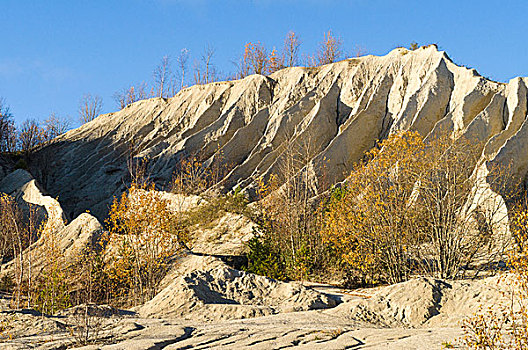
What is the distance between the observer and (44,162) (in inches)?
1433

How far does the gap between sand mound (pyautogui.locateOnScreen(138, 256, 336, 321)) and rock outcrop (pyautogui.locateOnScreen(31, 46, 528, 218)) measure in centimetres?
1212

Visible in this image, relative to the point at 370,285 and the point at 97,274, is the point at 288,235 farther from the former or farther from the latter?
the point at 97,274

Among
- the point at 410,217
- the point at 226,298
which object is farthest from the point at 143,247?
the point at 410,217

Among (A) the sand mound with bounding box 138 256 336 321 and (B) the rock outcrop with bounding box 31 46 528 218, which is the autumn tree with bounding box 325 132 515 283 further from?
(B) the rock outcrop with bounding box 31 46 528 218

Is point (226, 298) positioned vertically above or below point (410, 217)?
below

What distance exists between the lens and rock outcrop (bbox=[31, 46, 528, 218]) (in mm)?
25094

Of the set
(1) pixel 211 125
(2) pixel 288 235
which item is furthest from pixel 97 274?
(1) pixel 211 125

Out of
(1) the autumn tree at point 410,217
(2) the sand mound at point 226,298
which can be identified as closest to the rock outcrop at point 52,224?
(2) the sand mound at point 226,298

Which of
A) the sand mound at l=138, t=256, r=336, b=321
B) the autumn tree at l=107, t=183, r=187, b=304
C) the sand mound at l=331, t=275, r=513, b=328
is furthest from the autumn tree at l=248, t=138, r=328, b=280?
the sand mound at l=331, t=275, r=513, b=328

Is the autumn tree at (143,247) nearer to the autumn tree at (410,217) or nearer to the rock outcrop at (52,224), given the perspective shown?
the rock outcrop at (52,224)

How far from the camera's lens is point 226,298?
36.9ft

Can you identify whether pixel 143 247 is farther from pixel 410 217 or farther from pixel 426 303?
pixel 426 303

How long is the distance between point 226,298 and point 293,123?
2107 cm

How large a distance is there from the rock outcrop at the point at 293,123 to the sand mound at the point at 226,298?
39.8 feet
